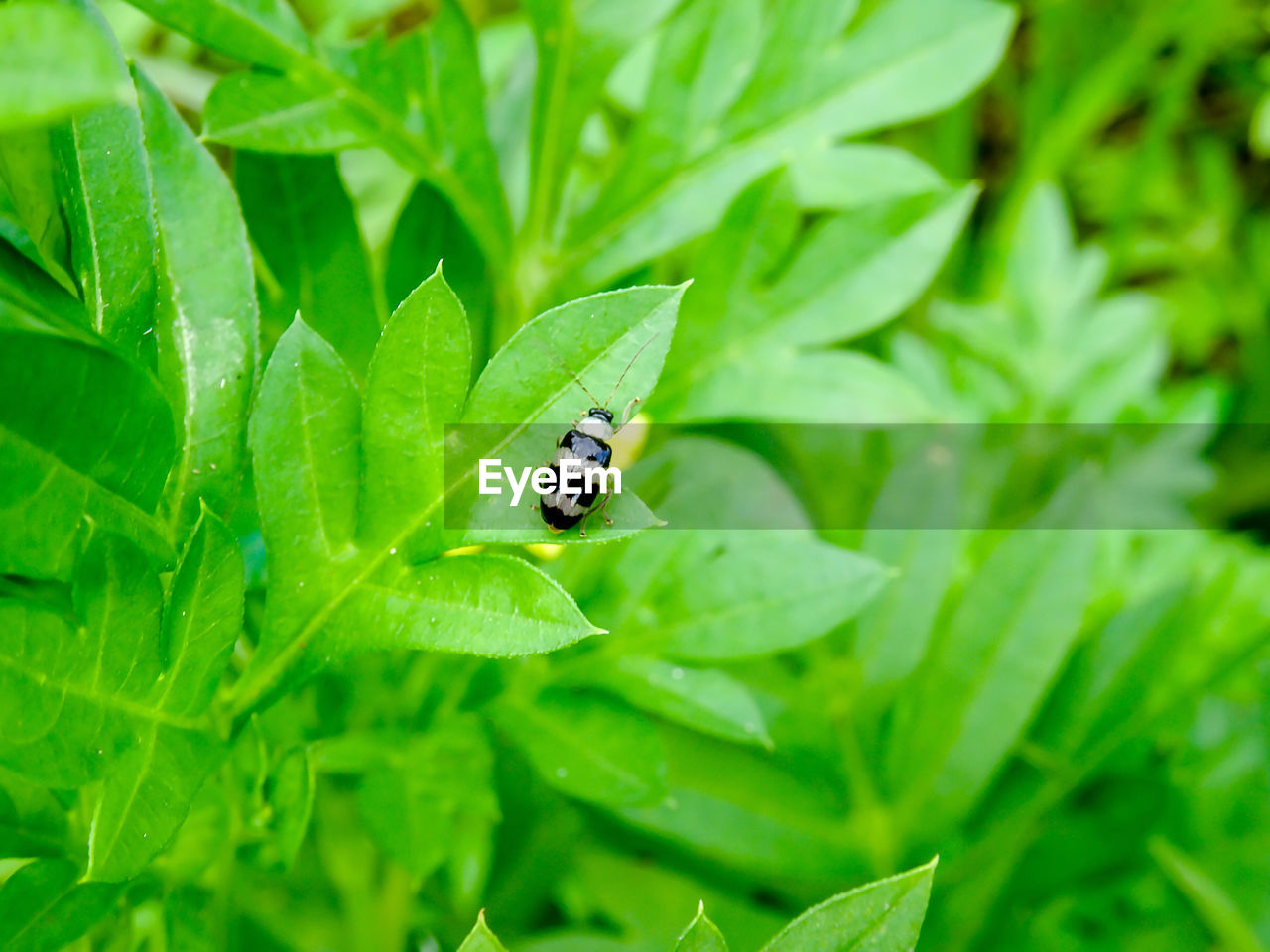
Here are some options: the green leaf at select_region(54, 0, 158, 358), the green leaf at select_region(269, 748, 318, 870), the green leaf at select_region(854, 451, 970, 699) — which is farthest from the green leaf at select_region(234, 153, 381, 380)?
the green leaf at select_region(854, 451, 970, 699)

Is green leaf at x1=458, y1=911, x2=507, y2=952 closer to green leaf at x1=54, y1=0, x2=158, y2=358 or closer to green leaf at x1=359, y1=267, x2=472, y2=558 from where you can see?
green leaf at x1=359, y1=267, x2=472, y2=558

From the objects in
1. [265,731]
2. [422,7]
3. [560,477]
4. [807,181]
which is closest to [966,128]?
[422,7]

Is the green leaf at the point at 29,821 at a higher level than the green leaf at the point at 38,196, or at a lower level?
lower

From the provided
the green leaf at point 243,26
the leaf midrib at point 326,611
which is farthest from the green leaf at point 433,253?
the leaf midrib at point 326,611

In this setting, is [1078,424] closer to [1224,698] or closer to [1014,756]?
[1224,698]

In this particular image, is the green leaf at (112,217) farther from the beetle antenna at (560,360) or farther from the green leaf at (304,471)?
the beetle antenna at (560,360)

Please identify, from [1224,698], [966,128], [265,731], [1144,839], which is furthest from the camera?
[966,128]
